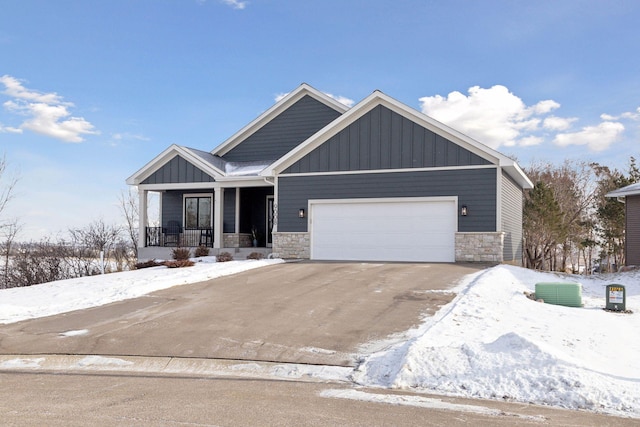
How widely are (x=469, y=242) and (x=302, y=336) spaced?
9.95 metres

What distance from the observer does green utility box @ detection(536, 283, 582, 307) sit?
1108 centimetres

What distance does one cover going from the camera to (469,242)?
650 inches

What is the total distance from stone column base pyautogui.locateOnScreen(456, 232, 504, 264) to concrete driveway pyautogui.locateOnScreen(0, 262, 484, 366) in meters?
3.71

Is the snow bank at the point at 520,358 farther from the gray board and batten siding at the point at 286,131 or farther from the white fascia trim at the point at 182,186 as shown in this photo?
the gray board and batten siding at the point at 286,131

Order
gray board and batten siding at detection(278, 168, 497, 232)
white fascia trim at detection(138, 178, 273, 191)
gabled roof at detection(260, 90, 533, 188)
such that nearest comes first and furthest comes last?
gabled roof at detection(260, 90, 533, 188), gray board and batten siding at detection(278, 168, 497, 232), white fascia trim at detection(138, 178, 273, 191)

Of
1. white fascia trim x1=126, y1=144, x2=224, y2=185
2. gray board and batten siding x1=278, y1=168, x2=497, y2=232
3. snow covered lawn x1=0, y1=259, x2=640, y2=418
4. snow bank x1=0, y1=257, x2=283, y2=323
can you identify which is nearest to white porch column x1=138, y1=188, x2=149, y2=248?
white fascia trim x1=126, y1=144, x2=224, y2=185

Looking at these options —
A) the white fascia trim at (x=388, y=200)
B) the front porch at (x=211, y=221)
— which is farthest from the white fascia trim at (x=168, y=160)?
the white fascia trim at (x=388, y=200)

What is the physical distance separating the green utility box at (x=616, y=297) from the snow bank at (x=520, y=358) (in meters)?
0.70

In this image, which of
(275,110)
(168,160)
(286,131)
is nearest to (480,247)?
(286,131)

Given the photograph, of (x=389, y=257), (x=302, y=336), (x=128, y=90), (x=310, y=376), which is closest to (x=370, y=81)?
(x=389, y=257)

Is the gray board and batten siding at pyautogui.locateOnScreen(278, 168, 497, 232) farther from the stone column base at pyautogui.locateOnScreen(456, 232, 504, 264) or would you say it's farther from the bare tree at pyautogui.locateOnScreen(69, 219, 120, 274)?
the bare tree at pyautogui.locateOnScreen(69, 219, 120, 274)

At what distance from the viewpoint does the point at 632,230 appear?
19.4 m

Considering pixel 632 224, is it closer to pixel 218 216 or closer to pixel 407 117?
pixel 407 117

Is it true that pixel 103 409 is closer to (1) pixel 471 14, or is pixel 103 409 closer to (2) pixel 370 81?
(1) pixel 471 14
